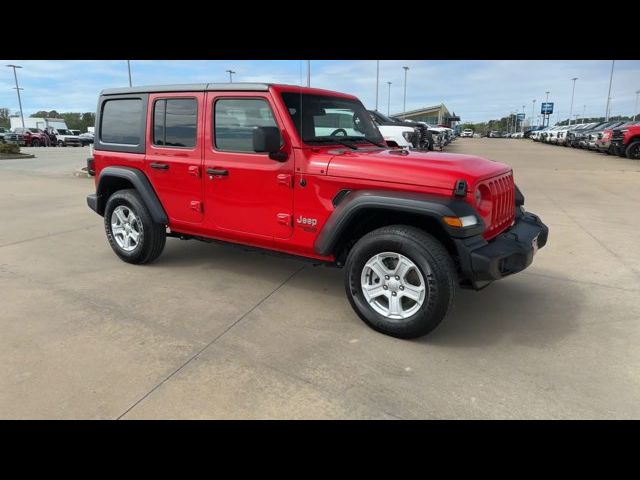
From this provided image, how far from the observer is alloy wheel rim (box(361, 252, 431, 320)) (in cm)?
328

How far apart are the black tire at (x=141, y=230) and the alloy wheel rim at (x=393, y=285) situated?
2506 millimetres

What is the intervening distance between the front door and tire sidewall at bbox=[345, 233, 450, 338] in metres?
0.71

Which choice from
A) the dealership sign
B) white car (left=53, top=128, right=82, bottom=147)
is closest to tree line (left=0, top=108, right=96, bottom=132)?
white car (left=53, top=128, right=82, bottom=147)

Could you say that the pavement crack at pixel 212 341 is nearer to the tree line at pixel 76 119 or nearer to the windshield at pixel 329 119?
the windshield at pixel 329 119

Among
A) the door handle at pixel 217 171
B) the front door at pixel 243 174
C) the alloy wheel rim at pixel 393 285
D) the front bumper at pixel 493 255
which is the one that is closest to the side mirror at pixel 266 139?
the front door at pixel 243 174

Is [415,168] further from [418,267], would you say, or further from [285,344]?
[285,344]

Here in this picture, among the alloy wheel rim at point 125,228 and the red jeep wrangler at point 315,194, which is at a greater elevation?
the red jeep wrangler at point 315,194

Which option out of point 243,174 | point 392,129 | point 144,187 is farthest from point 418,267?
point 392,129

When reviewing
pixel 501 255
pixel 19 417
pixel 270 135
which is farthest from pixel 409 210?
pixel 19 417

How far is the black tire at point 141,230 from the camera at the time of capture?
4812 millimetres
